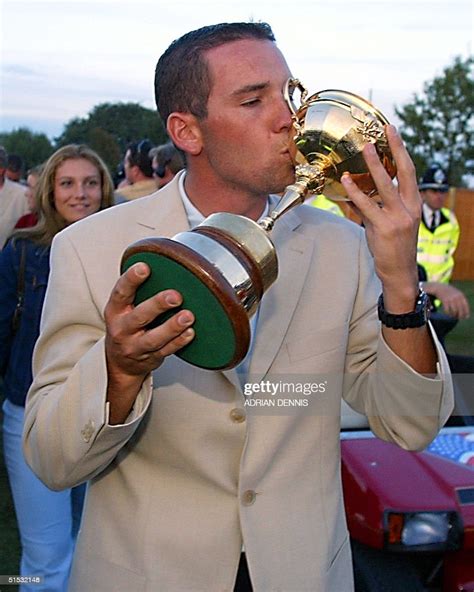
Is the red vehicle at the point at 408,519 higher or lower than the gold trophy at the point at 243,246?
lower

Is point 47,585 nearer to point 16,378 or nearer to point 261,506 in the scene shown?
point 16,378

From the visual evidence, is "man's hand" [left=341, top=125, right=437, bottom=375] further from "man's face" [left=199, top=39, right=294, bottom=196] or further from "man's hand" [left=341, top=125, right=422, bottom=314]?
"man's face" [left=199, top=39, right=294, bottom=196]

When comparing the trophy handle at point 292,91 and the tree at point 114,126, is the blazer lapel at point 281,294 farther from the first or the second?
the tree at point 114,126

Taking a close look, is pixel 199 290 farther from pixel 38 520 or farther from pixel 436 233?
pixel 436 233

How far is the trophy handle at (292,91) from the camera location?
2.05 metres

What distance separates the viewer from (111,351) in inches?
67.0

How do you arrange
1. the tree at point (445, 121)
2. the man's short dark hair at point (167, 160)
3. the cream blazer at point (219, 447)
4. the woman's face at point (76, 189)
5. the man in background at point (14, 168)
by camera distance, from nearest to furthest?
the cream blazer at point (219, 447)
the woman's face at point (76, 189)
the man's short dark hair at point (167, 160)
the man in background at point (14, 168)
the tree at point (445, 121)

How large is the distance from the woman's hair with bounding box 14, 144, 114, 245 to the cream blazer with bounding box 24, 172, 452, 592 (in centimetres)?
180

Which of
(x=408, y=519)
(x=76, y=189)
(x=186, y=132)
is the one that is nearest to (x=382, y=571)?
(x=408, y=519)

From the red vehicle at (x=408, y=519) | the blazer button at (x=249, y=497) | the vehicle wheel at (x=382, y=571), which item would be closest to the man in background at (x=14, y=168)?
the red vehicle at (x=408, y=519)

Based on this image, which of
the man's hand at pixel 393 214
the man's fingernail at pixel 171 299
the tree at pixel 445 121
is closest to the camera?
the man's fingernail at pixel 171 299

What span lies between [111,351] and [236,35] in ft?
3.00

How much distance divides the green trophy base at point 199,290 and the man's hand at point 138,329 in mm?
28

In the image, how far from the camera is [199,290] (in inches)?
62.2
